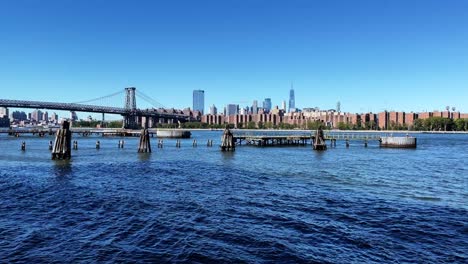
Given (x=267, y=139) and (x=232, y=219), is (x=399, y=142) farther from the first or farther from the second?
(x=232, y=219)

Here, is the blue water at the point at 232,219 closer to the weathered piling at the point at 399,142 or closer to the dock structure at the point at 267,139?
the weathered piling at the point at 399,142

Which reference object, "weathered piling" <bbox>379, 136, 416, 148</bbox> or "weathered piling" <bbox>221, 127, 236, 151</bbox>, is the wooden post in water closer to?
"weathered piling" <bbox>221, 127, 236, 151</bbox>

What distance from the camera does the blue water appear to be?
54.2 feet

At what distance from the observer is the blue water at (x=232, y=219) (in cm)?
1652

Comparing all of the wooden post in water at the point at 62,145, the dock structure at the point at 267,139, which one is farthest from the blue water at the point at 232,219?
the dock structure at the point at 267,139

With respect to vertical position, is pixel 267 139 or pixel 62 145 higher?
pixel 62 145

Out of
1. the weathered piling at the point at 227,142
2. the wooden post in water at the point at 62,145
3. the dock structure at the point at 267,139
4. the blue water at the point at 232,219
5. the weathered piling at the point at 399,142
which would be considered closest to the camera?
the blue water at the point at 232,219

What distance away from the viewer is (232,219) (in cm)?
2208

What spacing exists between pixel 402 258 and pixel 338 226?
478 cm

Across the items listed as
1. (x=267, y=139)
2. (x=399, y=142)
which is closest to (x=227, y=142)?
(x=267, y=139)

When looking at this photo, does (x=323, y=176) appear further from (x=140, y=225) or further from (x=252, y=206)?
(x=140, y=225)

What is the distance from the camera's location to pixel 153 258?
1580 cm

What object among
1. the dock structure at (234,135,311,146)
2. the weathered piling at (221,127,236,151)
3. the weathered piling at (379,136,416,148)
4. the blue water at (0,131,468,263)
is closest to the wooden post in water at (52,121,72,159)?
the blue water at (0,131,468,263)

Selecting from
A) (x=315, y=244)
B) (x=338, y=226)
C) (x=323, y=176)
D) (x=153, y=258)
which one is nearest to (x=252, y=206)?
(x=338, y=226)
